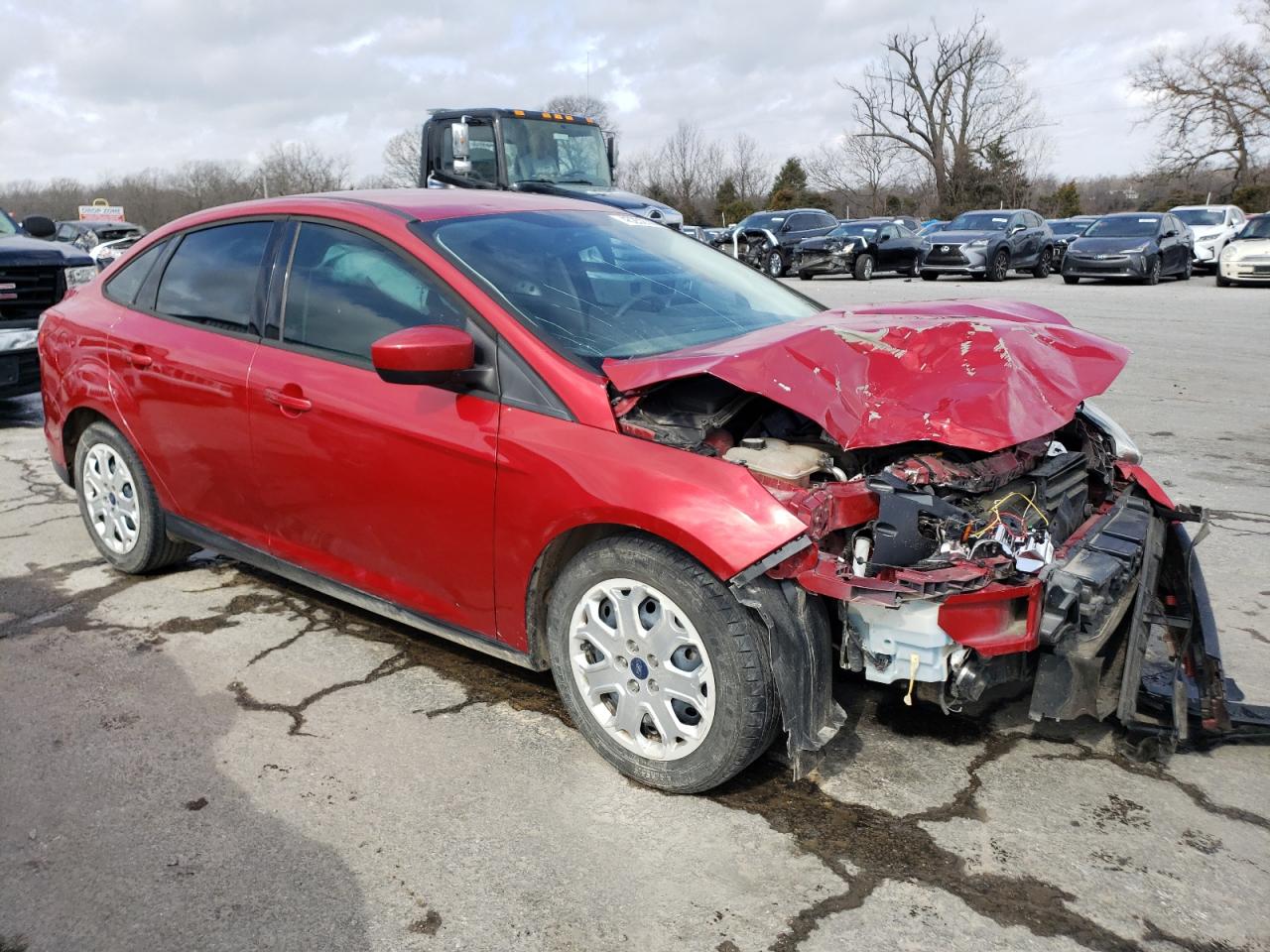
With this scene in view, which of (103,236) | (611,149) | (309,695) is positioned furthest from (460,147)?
(103,236)

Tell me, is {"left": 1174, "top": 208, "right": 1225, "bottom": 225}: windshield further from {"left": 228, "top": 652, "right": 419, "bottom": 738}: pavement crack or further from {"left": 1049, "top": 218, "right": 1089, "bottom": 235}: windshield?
{"left": 228, "top": 652, "right": 419, "bottom": 738}: pavement crack

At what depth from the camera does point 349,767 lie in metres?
3.06

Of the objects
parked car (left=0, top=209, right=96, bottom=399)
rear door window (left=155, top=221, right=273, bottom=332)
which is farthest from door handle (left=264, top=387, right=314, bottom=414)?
parked car (left=0, top=209, right=96, bottom=399)

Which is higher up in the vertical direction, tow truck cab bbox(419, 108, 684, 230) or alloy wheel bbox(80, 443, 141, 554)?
tow truck cab bbox(419, 108, 684, 230)

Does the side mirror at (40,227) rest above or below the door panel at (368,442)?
above

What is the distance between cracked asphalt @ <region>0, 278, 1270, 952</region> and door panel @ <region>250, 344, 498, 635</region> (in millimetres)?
415

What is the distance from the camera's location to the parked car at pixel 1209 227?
24.8 m

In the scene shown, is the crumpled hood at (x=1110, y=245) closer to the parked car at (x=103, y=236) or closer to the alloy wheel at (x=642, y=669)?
the parked car at (x=103, y=236)

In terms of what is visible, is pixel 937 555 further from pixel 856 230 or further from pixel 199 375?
pixel 856 230

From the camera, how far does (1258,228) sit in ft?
68.2

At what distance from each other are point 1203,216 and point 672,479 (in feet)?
90.7

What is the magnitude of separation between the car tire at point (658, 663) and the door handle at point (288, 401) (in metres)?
1.19

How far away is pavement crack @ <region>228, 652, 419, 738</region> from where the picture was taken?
3.37m

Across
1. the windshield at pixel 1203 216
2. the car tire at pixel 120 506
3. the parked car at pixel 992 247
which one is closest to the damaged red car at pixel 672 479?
the car tire at pixel 120 506
